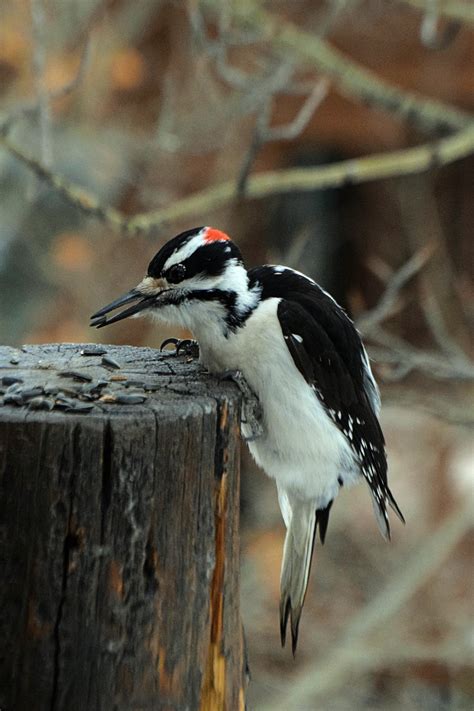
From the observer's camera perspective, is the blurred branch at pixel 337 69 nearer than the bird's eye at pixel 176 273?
No

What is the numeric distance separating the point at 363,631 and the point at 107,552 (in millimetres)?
5200

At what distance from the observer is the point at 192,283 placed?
3.32 metres

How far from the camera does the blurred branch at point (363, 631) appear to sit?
695 centimetres

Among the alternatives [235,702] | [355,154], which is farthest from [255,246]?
[235,702]

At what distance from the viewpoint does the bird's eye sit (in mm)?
3268

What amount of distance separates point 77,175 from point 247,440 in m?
5.01

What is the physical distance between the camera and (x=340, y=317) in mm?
3600

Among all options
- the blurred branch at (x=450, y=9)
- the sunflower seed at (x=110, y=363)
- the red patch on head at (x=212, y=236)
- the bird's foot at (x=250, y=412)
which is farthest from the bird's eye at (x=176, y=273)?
the blurred branch at (x=450, y=9)

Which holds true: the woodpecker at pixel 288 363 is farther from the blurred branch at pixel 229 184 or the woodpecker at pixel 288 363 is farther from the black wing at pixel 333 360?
the blurred branch at pixel 229 184

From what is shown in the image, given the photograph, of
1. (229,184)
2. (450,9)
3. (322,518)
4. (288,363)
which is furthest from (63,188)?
(450,9)

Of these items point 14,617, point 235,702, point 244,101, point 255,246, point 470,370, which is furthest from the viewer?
point 255,246

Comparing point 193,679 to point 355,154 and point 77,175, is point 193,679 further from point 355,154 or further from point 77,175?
point 355,154

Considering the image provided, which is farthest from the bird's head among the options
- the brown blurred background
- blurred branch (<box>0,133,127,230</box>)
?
the brown blurred background

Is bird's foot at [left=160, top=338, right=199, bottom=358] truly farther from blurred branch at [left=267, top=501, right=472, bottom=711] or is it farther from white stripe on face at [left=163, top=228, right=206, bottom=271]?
blurred branch at [left=267, top=501, right=472, bottom=711]
